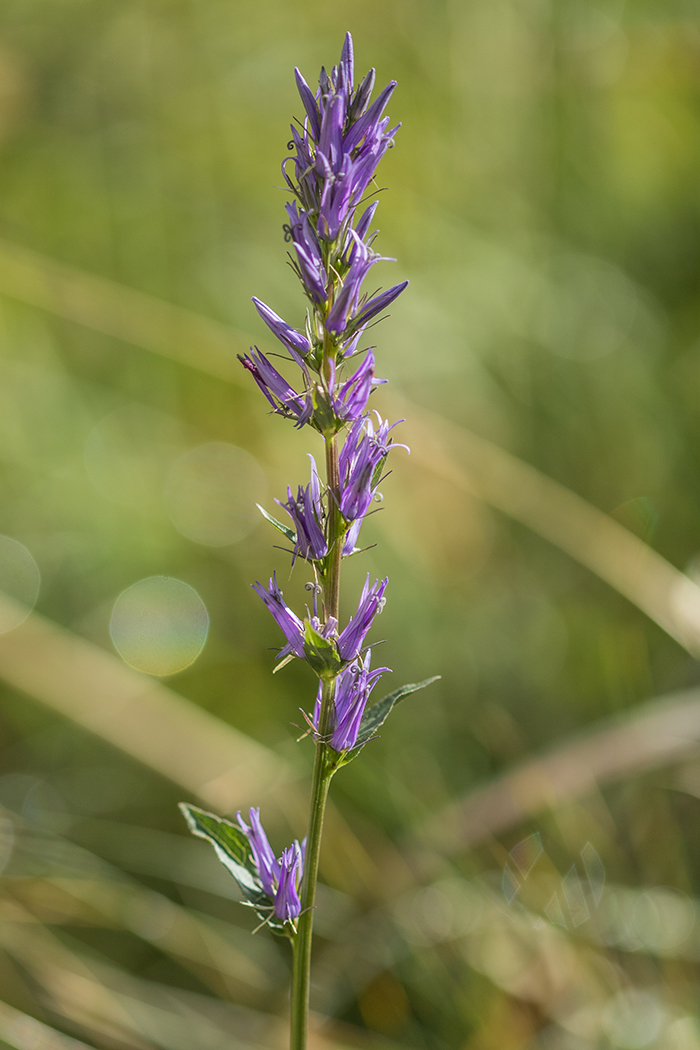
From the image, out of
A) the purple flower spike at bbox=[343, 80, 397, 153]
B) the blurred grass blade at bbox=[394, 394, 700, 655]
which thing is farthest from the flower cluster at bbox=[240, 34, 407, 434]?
the blurred grass blade at bbox=[394, 394, 700, 655]

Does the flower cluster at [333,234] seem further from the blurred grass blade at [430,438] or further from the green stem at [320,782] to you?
the blurred grass blade at [430,438]

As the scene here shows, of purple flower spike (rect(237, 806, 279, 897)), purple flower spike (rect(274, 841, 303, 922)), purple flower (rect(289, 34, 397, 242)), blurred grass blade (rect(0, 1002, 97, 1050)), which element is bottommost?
blurred grass blade (rect(0, 1002, 97, 1050))

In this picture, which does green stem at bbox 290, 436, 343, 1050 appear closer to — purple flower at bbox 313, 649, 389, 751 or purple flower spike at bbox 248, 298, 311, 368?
purple flower at bbox 313, 649, 389, 751

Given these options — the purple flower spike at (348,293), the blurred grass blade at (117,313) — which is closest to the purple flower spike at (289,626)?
the purple flower spike at (348,293)

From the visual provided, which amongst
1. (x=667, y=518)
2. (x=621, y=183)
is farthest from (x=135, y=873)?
(x=621, y=183)

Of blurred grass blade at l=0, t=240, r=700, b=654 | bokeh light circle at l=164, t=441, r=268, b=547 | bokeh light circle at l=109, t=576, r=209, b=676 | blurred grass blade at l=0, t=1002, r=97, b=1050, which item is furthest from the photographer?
bokeh light circle at l=164, t=441, r=268, b=547

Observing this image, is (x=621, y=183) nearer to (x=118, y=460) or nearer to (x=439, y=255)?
(x=439, y=255)

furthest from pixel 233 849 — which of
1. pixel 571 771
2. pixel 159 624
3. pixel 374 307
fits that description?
pixel 159 624
